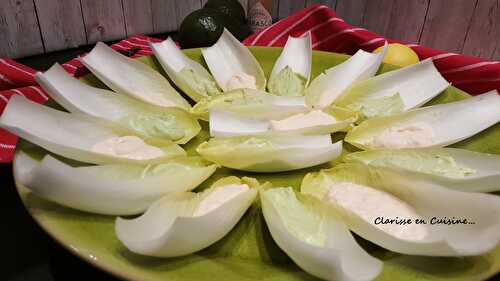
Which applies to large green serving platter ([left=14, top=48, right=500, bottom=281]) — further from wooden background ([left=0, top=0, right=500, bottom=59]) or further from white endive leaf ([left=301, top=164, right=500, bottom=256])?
wooden background ([left=0, top=0, right=500, bottom=59])

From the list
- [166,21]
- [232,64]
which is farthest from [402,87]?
[166,21]

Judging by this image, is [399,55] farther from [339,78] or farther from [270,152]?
[270,152]

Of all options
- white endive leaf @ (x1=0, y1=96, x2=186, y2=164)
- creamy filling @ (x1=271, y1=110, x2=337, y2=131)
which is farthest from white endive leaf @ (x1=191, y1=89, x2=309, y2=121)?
white endive leaf @ (x1=0, y1=96, x2=186, y2=164)

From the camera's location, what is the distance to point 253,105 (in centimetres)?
67

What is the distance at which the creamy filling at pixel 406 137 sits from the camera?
24.6 inches

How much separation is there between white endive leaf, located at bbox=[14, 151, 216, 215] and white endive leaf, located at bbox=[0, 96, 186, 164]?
26 millimetres

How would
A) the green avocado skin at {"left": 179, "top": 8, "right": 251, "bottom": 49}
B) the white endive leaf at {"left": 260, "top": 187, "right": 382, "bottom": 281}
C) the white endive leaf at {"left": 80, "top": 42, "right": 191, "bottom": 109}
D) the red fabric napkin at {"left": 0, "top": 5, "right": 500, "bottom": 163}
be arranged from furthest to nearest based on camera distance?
the green avocado skin at {"left": 179, "top": 8, "right": 251, "bottom": 49} → the red fabric napkin at {"left": 0, "top": 5, "right": 500, "bottom": 163} → the white endive leaf at {"left": 80, "top": 42, "right": 191, "bottom": 109} → the white endive leaf at {"left": 260, "top": 187, "right": 382, "bottom": 281}

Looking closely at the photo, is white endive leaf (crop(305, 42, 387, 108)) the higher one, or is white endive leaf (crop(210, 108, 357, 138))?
white endive leaf (crop(305, 42, 387, 108))

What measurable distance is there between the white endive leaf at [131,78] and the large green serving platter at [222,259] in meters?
0.28

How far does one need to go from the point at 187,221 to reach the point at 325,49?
0.85m

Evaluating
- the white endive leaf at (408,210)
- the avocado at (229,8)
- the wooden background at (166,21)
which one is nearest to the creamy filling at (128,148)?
the white endive leaf at (408,210)

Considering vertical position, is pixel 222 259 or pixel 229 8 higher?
pixel 229 8

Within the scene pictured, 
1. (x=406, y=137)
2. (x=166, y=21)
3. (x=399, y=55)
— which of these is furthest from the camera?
(x=166, y=21)

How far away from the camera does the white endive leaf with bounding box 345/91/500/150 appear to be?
2.07 ft
